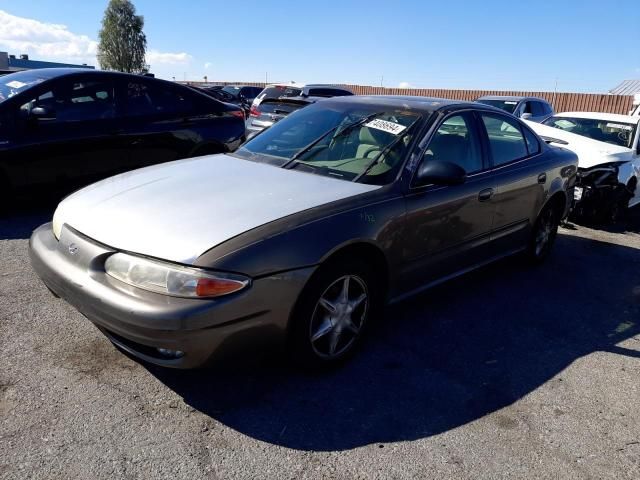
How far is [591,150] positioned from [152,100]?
238 inches

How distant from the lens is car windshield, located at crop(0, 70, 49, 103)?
5.48m

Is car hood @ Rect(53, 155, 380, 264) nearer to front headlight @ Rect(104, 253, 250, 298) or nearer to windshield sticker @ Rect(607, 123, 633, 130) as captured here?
front headlight @ Rect(104, 253, 250, 298)

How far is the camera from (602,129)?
8.41 meters

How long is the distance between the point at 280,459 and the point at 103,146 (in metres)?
4.66

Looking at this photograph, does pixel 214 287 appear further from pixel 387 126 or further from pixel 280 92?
pixel 280 92

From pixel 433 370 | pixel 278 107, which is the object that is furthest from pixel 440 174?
pixel 278 107

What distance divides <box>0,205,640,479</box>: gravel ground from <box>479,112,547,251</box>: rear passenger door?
829mm

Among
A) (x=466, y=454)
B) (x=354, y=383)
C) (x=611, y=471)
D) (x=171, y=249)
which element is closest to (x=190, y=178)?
(x=171, y=249)

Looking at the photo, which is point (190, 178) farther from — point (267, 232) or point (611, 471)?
point (611, 471)

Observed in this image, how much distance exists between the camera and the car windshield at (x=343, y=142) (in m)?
3.43

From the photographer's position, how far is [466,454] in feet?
8.17

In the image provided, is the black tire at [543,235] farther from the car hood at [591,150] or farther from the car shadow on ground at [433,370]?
the car hood at [591,150]

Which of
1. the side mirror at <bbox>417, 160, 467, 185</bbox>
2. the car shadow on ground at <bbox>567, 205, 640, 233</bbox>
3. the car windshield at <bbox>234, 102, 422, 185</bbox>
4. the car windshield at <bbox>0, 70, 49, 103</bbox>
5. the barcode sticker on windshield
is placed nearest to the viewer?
the side mirror at <bbox>417, 160, 467, 185</bbox>

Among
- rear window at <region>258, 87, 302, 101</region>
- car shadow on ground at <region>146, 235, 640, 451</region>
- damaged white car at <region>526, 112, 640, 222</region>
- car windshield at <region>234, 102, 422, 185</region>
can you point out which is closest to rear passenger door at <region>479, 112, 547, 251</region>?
car shadow on ground at <region>146, 235, 640, 451</region>
